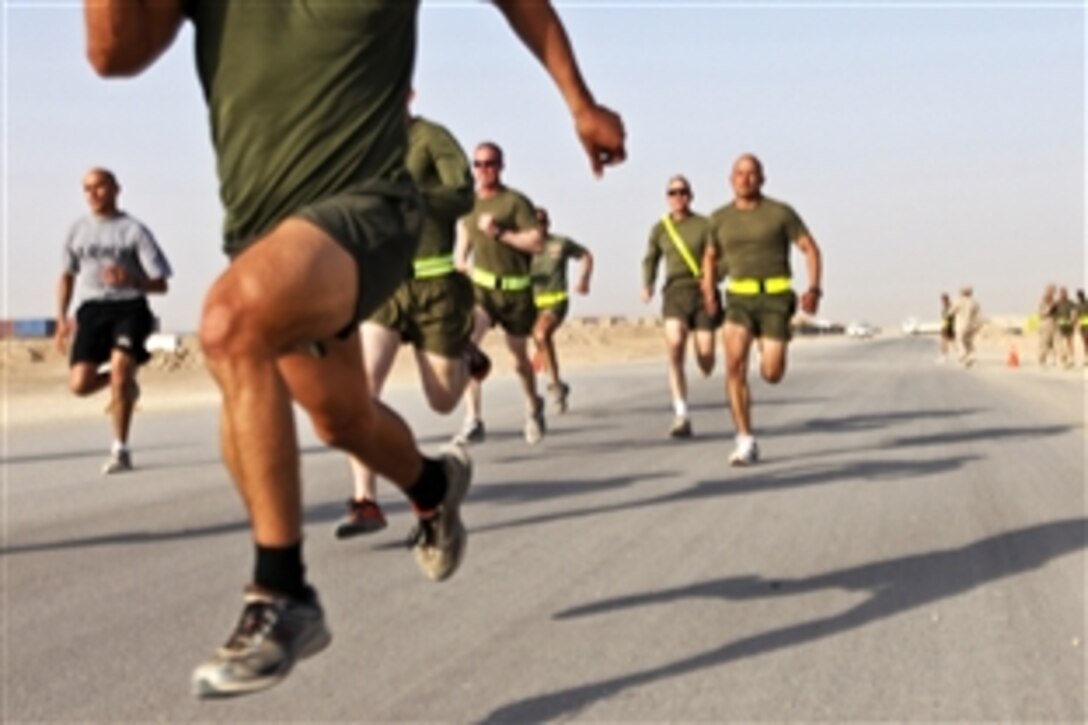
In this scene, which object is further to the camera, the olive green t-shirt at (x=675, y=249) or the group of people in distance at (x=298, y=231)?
the olive green t-shirt at (x=675, y=249)

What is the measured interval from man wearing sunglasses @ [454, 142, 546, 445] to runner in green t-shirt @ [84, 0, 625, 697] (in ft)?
27.4

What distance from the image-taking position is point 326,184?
2.66m

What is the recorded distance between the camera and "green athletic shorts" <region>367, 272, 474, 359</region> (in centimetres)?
820

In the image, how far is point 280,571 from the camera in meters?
2.46

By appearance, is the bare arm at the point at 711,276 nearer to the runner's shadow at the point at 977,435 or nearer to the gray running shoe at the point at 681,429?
the gray running shoe at the point at 681,429

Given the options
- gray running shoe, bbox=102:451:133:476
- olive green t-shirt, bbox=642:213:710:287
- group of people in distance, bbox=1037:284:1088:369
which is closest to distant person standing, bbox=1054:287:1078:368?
group of people in distance, bbox=1037:284:1088:369

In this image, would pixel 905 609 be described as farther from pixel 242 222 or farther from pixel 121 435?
pixel 121 435

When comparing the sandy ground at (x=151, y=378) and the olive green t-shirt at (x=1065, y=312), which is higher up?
the olive green t-shirt at (x=1065, y=312)

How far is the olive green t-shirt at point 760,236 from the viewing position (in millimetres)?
11469

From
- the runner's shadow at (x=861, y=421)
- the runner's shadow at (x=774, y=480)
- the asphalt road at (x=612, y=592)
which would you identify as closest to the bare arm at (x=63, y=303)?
the asphalt road at (x=612, y=592)

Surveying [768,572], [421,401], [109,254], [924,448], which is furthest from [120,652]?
[421,401]

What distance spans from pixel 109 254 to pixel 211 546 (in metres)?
2.61

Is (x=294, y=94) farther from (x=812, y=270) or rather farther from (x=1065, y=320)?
(x=1065, y=320)

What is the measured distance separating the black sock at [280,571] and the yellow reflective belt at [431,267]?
5.74 m
